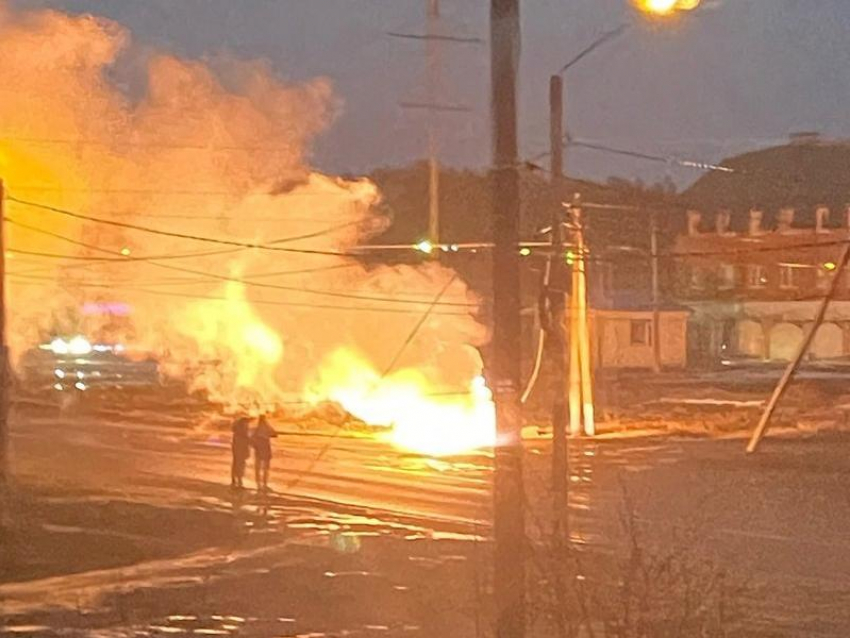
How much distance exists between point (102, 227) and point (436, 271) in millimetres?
9817

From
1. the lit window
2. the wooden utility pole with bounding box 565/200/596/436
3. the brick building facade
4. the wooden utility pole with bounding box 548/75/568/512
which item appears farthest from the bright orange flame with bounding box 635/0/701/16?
the lit window

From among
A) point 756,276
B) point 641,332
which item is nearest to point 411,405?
point 641,332

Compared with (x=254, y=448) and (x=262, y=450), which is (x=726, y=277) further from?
(x=262, y=450)

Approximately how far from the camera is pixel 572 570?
444 inches

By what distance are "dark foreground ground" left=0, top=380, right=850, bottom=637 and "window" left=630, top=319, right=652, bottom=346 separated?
37535 mm

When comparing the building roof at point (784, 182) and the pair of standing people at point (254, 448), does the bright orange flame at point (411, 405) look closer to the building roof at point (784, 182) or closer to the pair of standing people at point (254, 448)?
the pair of standing people at point (254, 448)

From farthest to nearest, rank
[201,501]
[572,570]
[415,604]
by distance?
[201,501]
[415,604]
[572,570]

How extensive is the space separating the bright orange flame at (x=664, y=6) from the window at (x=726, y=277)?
7661 centimetres

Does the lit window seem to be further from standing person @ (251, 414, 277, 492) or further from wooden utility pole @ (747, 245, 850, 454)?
standing person @ (251, 414, 277, 492)

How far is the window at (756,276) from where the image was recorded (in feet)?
275

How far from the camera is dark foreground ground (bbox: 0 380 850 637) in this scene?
500 inches

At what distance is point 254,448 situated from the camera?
26.4 m

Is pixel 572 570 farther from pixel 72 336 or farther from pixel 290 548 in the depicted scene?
pixel 72 336

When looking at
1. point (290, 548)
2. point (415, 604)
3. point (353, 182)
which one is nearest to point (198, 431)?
point (353, 182)
